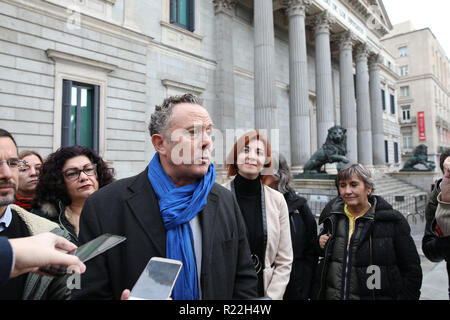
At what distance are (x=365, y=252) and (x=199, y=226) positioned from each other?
1672mm

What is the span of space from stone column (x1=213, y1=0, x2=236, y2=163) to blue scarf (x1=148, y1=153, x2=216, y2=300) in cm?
1293

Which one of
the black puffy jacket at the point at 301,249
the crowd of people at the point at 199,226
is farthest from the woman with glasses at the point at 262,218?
the black puffy jacket at the point at 301,249

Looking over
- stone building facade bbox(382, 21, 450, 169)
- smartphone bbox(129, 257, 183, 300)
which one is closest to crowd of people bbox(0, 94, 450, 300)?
smartphone bbox(129, 257, 183, 300)

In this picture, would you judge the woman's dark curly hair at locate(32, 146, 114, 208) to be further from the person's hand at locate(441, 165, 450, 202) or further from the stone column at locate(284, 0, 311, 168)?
the stone column at locate(284, 0, 311, 168)

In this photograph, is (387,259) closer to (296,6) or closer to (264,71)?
(264,71)

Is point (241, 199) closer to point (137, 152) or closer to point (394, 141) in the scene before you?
point (137, 152)

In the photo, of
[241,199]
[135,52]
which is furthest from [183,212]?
[135,52]

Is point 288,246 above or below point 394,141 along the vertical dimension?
below

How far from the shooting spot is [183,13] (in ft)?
44.7

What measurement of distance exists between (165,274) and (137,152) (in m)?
10.5

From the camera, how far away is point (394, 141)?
3247cm

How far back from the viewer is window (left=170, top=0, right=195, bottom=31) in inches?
512

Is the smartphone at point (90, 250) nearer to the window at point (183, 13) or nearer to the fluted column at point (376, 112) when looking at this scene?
the window at point (183, 13)
